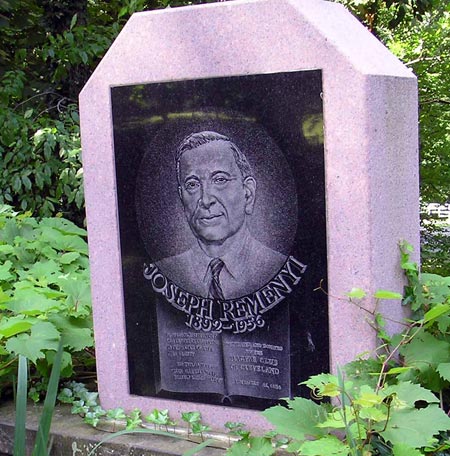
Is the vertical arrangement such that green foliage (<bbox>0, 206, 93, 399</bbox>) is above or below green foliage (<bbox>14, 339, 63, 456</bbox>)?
above

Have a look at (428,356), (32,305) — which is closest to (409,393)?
(428,356)

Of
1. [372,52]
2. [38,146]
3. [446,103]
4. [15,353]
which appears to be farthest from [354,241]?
[446,103]

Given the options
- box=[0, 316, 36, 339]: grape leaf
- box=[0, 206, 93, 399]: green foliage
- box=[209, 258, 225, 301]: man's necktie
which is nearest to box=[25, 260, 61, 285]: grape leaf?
box=[0, 206, 93, 399]: green foliage

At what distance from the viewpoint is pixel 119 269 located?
2949 mm

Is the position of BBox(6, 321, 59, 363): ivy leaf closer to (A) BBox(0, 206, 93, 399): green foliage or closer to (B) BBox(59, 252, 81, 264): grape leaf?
(A) BBox(0, 206, 93, 399): green foliage

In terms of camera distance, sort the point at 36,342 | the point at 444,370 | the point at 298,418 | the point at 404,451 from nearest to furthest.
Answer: the point at 404,451 → the point at 298,418 → the point at 444,370 → the point at 36,342

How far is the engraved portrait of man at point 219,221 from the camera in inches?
104

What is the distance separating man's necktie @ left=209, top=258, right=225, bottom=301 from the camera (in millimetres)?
2719

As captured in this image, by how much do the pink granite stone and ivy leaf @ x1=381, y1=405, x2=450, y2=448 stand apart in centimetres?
43

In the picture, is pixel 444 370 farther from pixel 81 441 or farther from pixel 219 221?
pixel 81 441

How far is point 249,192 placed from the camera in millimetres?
2621

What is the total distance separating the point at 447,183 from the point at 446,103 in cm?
103

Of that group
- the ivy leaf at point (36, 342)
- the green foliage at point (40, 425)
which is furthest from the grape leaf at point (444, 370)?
the ivy leaf at point (36, 342)

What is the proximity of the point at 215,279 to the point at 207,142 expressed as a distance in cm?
50
